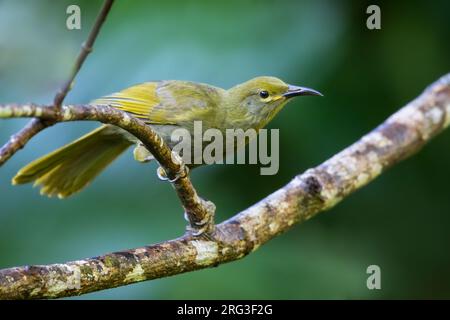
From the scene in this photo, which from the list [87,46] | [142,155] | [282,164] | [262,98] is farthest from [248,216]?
[87,46]

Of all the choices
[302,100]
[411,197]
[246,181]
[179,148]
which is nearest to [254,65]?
[302,100]

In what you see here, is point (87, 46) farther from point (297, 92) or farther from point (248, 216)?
point (297, 92)

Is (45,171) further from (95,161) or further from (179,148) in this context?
(179,148)

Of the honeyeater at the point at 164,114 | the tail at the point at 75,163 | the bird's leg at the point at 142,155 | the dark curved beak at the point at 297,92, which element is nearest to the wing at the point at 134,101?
the honeyeater at the point at 164,114

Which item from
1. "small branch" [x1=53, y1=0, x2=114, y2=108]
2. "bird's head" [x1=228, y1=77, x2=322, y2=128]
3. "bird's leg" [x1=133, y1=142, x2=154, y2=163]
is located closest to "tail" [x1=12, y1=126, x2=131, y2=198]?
"bird's leg" [x1=133, y1=142, x2=154, y2=163]

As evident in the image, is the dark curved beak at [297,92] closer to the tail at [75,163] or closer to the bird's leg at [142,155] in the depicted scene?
the bird's leg at [142,155]
